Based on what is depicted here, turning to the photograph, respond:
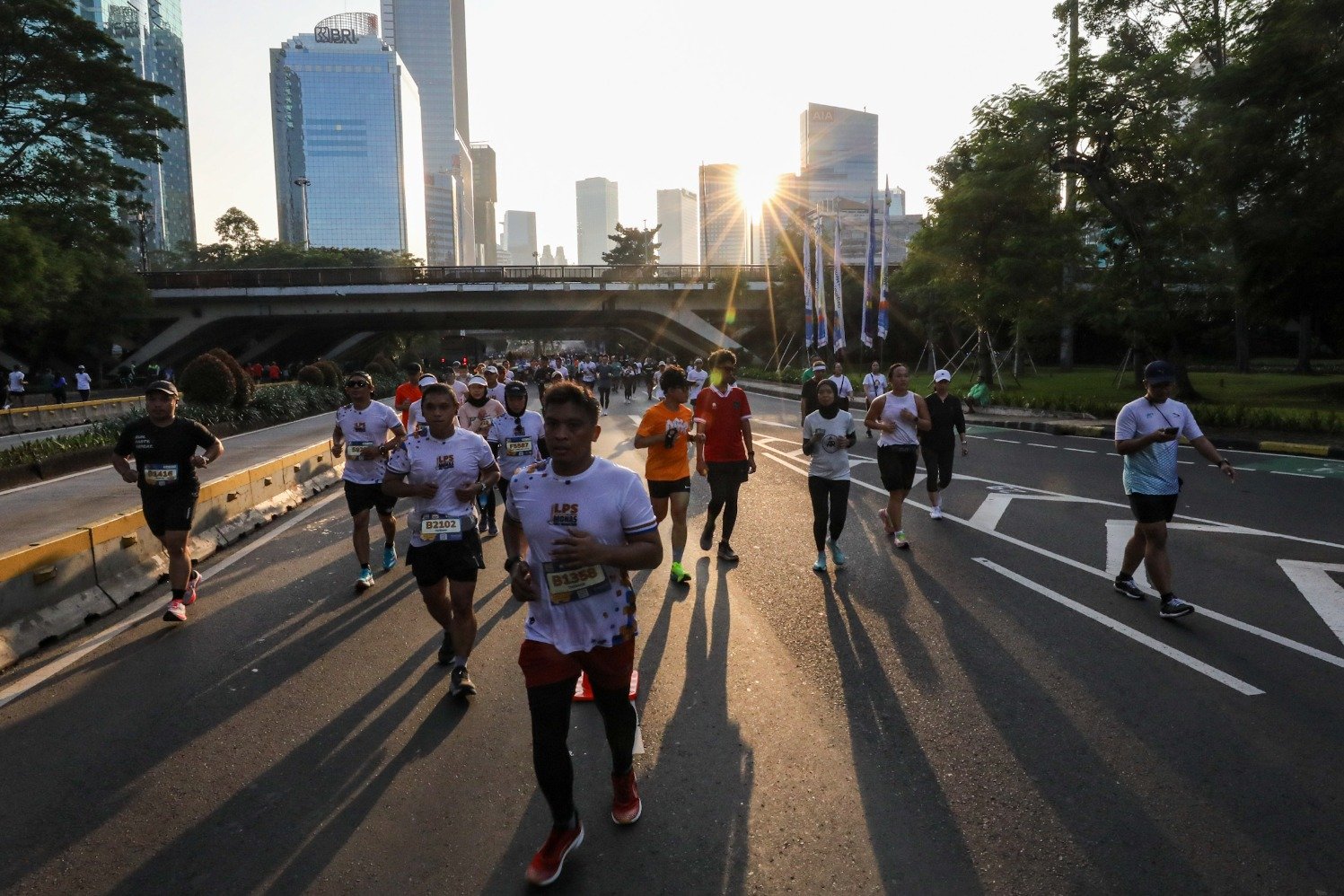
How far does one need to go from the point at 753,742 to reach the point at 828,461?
3.94m

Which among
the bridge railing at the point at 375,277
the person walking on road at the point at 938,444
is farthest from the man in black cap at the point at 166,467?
the bridge railing at the point at 375,277

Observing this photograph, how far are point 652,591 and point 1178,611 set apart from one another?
12.6 ft

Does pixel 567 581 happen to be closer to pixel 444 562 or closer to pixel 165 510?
pixel 444 562

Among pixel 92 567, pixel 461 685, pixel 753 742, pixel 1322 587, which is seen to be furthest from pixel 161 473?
pixel 1322 587

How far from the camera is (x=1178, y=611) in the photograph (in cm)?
665

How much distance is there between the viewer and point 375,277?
184 ft

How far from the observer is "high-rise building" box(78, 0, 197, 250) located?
150 m

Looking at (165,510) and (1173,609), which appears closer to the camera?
(1173,609)

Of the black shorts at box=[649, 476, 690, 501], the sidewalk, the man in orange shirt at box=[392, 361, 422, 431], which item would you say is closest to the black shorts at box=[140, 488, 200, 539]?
the black shorts at box=[649, 476, 690, 501]

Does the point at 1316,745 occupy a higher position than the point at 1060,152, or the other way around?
the point at 1060,152

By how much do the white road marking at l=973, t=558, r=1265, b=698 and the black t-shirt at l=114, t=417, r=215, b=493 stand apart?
6.45 m

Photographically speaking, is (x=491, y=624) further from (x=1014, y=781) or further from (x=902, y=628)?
(x=1014, y=781)

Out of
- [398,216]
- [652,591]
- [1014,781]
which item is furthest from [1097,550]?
[398,216]

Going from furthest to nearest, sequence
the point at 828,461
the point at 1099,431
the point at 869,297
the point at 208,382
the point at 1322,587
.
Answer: the point at 869,297, the point at 208,382, the point at 1099,431, the point at 828,461, the point at 1322,587
